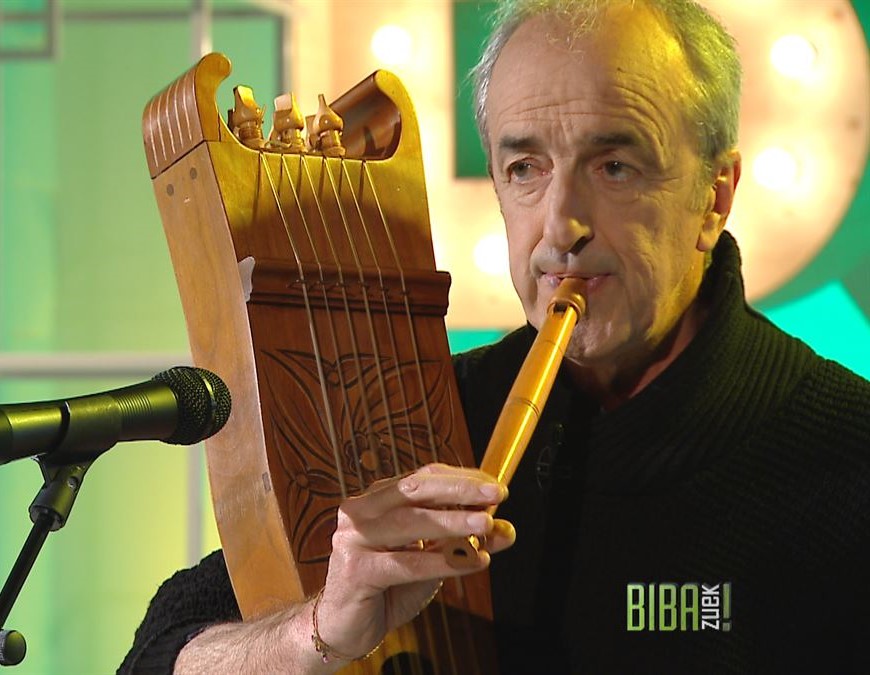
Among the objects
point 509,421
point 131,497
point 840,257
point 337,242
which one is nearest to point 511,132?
point 337,242

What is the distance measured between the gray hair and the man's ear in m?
0.03

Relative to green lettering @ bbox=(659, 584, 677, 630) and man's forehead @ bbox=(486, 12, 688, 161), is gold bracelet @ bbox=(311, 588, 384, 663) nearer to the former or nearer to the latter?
green lettering @ bbox=(659, 584, 677, 630)

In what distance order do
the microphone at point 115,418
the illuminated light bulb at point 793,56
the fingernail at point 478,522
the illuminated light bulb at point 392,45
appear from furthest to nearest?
1. the illuminated light bulb at point 392,45
2. the illuminated light bulb at point 793,56
3. the fingernail at point 478,522
4. the microphone at point 115,418

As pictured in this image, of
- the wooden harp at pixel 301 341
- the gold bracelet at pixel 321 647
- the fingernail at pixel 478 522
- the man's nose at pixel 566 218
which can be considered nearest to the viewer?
the fingernail at pixel 478 522

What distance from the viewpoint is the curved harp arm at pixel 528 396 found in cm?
133

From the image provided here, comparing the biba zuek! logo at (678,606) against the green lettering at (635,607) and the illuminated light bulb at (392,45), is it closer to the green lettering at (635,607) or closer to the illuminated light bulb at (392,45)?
the green lettering at (635,607)

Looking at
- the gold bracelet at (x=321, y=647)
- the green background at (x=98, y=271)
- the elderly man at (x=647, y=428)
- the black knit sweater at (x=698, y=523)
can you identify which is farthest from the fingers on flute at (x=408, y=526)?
the green background at (x=98, y=271)

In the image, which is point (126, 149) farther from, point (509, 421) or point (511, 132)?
point (509, 421)

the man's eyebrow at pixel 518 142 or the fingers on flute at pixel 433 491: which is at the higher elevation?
the man's eyebrow at pixel 518 142

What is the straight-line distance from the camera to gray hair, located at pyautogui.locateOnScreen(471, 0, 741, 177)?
1823 mm

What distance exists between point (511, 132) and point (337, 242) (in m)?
0.27

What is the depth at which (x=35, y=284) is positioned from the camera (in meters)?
3.76

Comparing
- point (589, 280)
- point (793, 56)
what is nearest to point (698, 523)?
point (589, 280)

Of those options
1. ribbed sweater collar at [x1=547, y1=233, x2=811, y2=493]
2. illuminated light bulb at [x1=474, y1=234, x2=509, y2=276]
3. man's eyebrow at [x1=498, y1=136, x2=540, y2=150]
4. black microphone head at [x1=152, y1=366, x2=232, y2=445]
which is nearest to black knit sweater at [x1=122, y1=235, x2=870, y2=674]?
ribbed sweater collar at [x1=547, y1=233, x2=811, y2=493]
